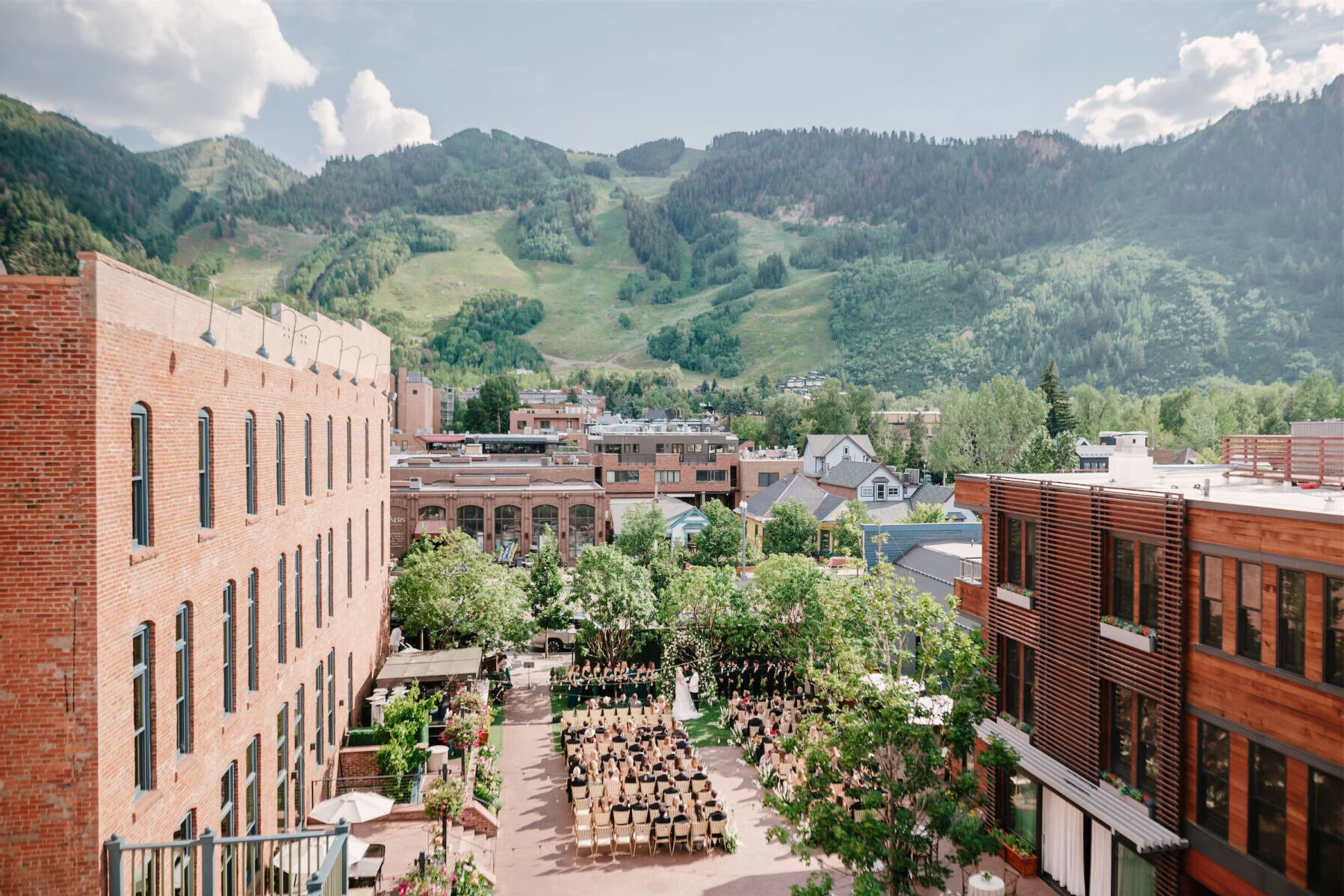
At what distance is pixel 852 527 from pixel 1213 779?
127 ft

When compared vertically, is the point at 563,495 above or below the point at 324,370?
below

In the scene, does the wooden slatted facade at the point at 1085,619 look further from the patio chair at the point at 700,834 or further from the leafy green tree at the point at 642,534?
the leafy green tree at the point at 642,534

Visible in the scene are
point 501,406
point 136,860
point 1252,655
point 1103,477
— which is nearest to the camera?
point 136,860

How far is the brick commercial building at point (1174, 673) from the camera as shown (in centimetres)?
1264

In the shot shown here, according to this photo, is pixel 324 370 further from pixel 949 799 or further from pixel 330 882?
pixel 949 799

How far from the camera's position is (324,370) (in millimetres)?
21844

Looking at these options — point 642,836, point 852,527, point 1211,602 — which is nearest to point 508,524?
point 852,527

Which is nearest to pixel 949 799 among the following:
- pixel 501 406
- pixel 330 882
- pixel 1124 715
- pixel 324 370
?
pixel 1124 715

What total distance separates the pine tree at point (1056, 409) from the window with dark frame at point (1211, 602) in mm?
88369

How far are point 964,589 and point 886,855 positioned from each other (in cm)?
930

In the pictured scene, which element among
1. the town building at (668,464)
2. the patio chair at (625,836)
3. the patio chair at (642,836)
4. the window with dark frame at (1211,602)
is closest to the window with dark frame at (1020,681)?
the window with dark frame at (1211,602)

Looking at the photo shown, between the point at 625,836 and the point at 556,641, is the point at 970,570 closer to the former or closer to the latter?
the point at 625,836

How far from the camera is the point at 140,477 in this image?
11008 millimetres

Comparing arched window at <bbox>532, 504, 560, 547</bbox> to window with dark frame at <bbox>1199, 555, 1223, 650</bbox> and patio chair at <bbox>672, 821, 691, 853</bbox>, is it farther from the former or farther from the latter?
window with dark frame at <bbox>1199, 555, 1223, 650</bbox>
